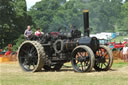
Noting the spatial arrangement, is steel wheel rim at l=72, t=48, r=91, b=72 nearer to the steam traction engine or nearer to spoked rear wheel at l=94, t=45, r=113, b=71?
the steam traction engine

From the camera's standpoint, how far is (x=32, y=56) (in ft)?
53.7

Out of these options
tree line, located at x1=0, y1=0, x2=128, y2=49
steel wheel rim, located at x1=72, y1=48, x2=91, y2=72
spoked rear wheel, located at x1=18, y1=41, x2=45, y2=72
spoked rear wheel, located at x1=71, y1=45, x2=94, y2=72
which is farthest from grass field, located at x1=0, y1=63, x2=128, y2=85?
tree line, located at x1=0, y1=0, x2=128, y2=49

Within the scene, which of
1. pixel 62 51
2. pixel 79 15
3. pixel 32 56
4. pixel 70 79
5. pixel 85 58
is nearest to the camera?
pixel 70 79

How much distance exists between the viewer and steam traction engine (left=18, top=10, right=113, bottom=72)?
A: 15297 millimetres

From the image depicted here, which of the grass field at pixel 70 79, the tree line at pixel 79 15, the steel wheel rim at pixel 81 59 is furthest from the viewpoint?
the tree line at pixel 79 15

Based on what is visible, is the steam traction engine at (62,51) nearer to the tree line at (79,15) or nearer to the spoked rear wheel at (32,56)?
the spoked rear wheel at (32,56)

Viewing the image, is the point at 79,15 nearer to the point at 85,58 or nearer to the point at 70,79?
the point at 85,58

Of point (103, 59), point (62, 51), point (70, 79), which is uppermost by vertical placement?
point (62, 51)

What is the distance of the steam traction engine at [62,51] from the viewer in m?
15.3

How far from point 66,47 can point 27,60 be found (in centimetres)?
205

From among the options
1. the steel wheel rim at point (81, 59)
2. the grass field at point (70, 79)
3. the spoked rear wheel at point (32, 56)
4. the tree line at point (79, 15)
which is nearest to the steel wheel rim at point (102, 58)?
the steel wheel rim at point (81, 59)

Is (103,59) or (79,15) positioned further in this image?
(79,15)

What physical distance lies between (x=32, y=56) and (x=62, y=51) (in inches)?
56.3

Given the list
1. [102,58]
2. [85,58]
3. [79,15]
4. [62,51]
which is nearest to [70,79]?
[85,58]
